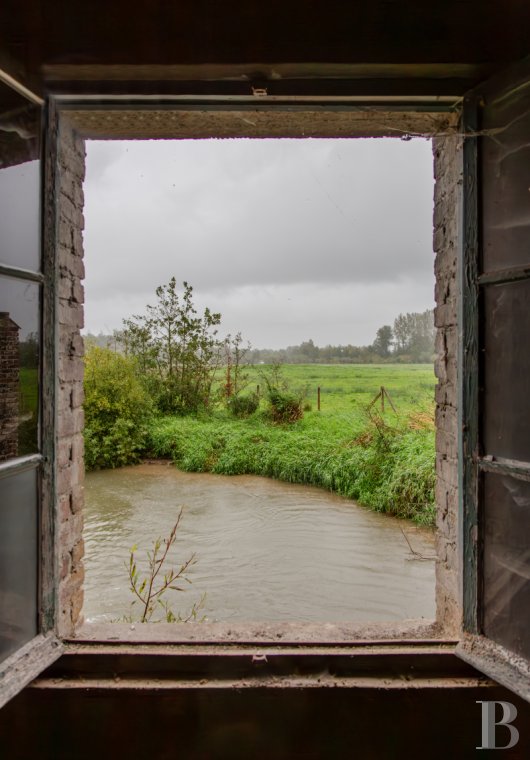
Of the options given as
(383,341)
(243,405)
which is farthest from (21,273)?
(383,341)

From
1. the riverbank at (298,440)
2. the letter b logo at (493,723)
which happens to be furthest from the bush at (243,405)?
the letter b logo at (493,723)

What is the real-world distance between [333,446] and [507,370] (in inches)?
249

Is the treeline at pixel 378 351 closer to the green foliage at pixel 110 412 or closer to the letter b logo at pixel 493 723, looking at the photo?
the green foliage at pixel 110 412

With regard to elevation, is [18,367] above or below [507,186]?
below

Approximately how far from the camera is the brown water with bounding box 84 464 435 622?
3.42m

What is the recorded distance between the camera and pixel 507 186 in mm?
1112

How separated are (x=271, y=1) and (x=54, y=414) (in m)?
1.27

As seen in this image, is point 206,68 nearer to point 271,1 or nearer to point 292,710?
point 271,1

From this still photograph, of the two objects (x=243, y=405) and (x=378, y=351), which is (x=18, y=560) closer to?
(x=243, y=405)

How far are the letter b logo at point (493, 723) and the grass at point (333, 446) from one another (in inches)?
173

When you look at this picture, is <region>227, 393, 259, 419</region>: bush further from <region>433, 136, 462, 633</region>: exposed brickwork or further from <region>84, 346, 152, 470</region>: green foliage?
<region>433, 136, 462, 633</region>: exposed brickwork

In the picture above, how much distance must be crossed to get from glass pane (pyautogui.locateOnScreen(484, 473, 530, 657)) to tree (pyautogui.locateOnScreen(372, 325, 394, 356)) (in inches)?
585

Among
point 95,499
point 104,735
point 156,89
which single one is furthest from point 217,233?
point 104,735

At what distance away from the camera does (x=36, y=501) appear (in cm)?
117
